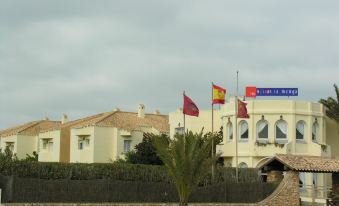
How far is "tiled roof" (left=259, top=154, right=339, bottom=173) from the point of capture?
4031 cm

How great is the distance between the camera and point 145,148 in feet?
198

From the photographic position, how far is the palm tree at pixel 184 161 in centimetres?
3656

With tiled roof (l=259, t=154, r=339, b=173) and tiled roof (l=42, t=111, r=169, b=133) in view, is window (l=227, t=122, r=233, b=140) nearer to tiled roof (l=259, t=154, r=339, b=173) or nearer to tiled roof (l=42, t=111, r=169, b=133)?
tiled roof (l=259, t=154, r=339, b=173)

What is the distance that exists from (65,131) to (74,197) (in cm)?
3999

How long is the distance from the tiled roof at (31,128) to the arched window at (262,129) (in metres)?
36.4

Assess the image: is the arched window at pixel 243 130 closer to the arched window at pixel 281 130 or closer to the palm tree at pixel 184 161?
the arched window at pixel 281 130

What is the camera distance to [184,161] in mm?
36469

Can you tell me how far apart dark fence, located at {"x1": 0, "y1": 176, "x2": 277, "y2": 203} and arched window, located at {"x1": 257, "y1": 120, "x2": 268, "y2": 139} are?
1123cm

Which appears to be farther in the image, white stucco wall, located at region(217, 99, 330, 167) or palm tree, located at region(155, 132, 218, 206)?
white stucco wall, located at region(217, 99, 330, 167)

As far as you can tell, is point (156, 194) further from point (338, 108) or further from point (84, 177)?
point (338, 108)

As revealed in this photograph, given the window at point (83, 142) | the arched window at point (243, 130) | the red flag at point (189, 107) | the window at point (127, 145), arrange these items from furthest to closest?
the window at point (127, 145) → the window at point (83, 142) → the arched window at point (243, 130) → the red flag at point (189, 107)

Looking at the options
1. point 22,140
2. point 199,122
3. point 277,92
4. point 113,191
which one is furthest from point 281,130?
point 22,140

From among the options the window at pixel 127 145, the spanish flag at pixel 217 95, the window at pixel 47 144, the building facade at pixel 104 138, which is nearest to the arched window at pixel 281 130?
the spanish flag at pixel 217 95

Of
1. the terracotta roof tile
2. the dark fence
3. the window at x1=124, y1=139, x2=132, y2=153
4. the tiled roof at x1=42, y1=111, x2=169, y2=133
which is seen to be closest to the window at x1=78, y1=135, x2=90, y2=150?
the tiled roof at x1=42, y1=111, x2=169, y2=133
